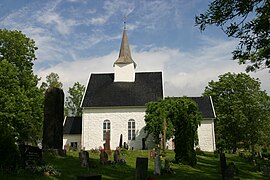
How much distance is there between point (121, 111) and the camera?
3788 centimetres

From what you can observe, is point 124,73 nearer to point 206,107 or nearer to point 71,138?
point 71,138

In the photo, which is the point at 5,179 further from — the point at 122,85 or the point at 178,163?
the point at 122,85

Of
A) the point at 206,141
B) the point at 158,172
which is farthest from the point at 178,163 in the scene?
the point at 206,141

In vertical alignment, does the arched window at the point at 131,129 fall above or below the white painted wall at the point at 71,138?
above

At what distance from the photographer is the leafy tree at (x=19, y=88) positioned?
27.0 meters

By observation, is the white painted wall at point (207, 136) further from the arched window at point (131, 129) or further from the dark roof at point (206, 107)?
the arched window at point (131, 129)

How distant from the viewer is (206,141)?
38.4 metres

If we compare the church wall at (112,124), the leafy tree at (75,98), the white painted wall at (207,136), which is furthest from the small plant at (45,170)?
the leafy tree at (75,98)

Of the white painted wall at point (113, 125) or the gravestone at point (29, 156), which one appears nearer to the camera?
the gravestone at point (29, 156)

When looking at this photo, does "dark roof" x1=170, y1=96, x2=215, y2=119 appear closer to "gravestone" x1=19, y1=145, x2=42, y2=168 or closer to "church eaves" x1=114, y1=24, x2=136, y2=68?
"church eaves" x1=114, y1=24, x2=136, y2=68

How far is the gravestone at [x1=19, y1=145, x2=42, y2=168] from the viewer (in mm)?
11898

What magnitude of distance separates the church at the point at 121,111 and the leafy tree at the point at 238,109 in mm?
4298

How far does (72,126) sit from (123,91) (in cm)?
868

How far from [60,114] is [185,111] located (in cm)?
805
